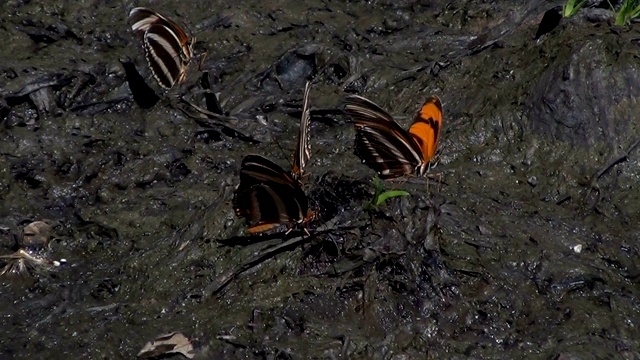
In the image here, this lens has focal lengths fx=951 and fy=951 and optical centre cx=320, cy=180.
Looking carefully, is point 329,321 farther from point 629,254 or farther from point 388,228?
point 629,254

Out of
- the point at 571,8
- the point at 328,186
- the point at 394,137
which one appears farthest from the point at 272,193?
the point at 571,8

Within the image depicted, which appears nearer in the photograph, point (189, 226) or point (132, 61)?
point (189, 226)

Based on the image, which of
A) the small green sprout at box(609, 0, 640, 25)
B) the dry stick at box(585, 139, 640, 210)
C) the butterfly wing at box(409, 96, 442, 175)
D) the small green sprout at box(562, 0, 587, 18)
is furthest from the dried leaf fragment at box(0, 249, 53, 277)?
the small green sprout at box(609, 0, 640, 25)

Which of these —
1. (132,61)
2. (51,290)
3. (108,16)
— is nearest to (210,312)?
(51,290)

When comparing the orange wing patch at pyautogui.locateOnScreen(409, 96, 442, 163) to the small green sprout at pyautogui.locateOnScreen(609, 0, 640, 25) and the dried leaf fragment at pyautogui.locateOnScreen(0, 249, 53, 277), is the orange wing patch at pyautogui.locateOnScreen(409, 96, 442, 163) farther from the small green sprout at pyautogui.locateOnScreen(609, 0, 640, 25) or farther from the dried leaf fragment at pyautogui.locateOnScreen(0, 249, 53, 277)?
the dried leaf fragment at pyautogui.locateOnScreen(0, 249, 53, 277)

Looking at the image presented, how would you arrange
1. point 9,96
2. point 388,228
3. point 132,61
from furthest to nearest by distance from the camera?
point 132,61
point 9,96
point 388,228

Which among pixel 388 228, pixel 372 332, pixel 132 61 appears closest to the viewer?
pixel 372 332

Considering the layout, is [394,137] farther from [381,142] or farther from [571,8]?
[571,8]
